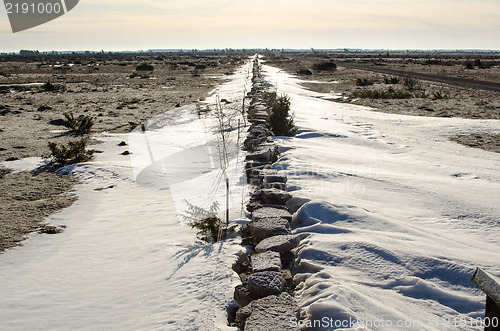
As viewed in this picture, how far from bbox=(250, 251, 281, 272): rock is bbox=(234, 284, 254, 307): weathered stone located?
0.16 metres

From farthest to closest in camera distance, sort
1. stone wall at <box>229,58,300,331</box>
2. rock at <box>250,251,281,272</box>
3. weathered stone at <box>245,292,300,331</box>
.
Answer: rock at <box>250,251,281,272</box>
stone wall at <box>229,58,300,331</box>
weathered stone at <box>245,292,300,331</box>

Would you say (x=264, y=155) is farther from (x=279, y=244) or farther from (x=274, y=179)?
(x=279, y=244)

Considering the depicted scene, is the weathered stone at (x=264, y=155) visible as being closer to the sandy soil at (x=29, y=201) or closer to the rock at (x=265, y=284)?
the sandy soil at (x=29, y=201)

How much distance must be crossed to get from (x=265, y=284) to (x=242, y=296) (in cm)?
22

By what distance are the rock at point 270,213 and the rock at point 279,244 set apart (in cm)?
44

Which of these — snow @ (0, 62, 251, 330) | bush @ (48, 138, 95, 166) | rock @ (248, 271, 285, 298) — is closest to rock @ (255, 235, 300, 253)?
snow @ (0, 62, 251, 330)

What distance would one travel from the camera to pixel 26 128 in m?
9.87

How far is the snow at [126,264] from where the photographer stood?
8.30 feet

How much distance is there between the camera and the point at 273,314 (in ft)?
7.32

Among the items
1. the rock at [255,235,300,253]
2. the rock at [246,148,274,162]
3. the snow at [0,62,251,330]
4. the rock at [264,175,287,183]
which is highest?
the rock at [246,148,274,162]

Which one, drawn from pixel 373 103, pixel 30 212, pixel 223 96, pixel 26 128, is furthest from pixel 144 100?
pixel 30 212

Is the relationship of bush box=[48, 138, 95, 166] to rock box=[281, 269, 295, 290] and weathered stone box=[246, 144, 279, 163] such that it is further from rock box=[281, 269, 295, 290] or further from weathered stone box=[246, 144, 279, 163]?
rock box=[281, 269, 295, 290]

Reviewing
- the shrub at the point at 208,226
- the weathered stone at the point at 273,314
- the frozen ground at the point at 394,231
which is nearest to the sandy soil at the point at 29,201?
the shrub at the point at 208,226

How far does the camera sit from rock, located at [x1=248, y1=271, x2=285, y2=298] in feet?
8.19
